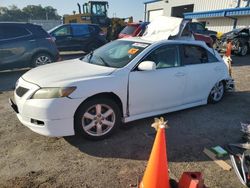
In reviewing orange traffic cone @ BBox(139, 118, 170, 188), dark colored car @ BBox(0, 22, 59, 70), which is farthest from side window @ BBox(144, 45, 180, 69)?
dark colored car @ BBox(0, 22, 59, 70)

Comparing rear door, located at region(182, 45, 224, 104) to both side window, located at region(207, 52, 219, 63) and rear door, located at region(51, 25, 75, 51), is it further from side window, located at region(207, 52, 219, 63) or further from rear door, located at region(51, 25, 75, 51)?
rear door, located at region(51, 25, 75, 51)

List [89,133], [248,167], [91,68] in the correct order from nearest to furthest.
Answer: [248,167], [89,133], [91,68]

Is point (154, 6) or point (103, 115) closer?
point (103, 115)

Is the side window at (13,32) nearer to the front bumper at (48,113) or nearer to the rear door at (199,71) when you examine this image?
the front bumper at (48,113)

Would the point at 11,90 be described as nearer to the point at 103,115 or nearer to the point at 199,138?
the point at 103,115

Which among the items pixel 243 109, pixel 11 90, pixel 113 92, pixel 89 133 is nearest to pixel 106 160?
pixel 89 133

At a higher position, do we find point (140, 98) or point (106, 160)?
point (140, 98)

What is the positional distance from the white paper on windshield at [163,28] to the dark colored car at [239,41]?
31.5ft

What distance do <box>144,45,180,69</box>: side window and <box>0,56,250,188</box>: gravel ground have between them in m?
1.06

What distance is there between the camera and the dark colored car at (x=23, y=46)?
313 inches

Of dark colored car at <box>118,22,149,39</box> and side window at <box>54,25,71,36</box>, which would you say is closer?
dark colored car at <box>118,22,149,39</box>

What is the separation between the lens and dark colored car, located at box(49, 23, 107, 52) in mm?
12969

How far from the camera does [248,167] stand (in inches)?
125

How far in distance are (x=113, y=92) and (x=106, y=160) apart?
100cm
